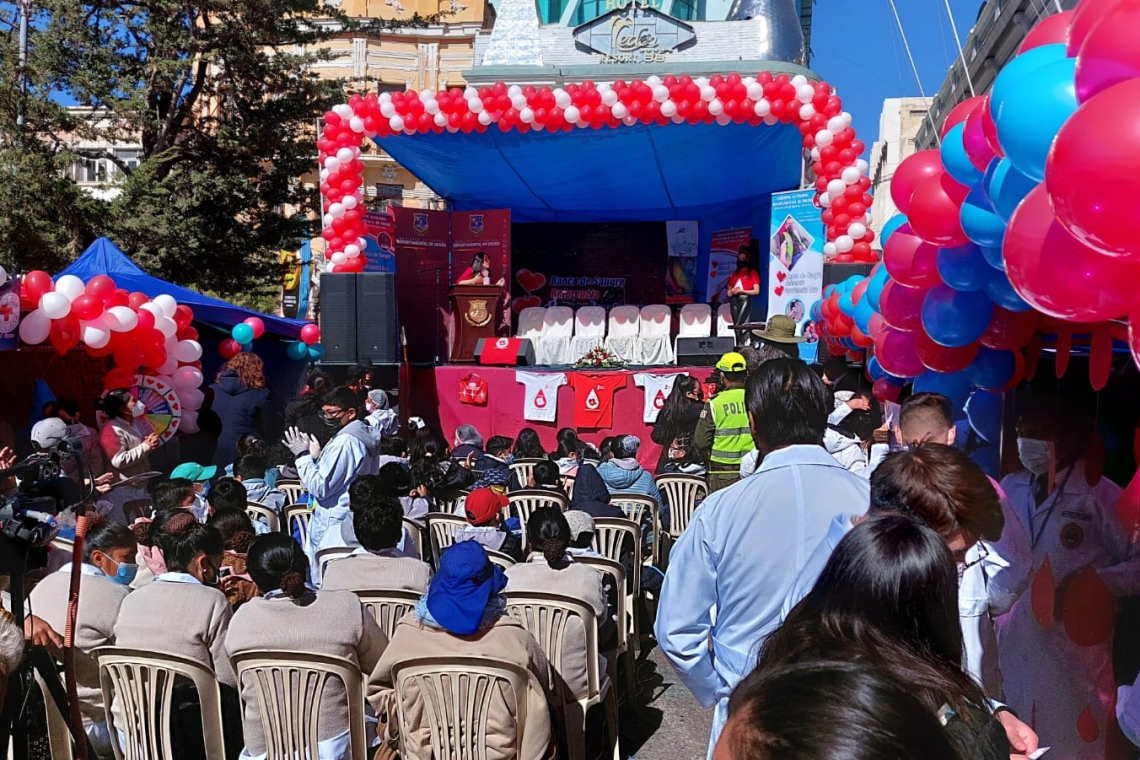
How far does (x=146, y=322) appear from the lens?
7.71 meters

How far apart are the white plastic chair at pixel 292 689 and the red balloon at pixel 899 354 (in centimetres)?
262

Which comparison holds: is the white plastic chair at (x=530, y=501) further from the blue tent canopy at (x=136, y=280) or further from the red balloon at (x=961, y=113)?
the blue tent canopy at (x=136, y=280)

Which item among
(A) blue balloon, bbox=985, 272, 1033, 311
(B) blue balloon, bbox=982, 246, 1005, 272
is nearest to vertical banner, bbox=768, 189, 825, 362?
(A) blue balloon, bbox=985, 272, 1033, 311

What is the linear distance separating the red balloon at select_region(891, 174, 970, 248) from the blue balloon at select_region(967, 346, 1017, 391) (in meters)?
0.68

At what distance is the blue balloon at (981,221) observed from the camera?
7.76ft

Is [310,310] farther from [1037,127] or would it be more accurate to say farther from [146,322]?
[1037,127]

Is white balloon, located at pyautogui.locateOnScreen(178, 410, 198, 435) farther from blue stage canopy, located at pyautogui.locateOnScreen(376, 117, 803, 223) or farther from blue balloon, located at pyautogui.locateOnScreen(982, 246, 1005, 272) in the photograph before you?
blue balloon, located at pyautogui.locateOnScreen(982, 246, 1005, 272)

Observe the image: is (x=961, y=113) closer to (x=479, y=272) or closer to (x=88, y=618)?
(x=88, y=618)

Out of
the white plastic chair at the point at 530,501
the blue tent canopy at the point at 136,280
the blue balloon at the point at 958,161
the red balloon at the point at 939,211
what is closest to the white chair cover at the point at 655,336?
the blue tent canopy at the point at 136,280

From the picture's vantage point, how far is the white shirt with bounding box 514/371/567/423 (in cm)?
1060

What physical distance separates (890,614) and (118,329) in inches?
290

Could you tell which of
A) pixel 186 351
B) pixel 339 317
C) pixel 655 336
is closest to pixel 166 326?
pixel 186 351

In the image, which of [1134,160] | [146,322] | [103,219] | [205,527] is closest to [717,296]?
[146,322]

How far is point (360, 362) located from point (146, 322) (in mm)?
2905
